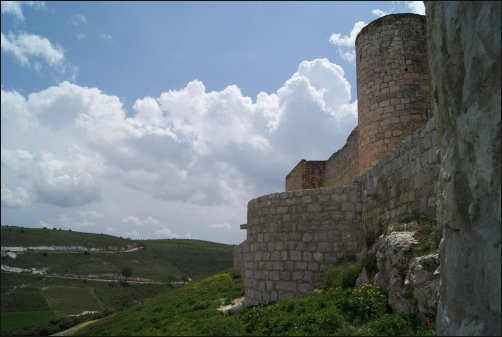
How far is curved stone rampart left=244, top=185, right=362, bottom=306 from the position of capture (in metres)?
9.45

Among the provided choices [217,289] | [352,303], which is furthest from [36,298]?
[352,303]

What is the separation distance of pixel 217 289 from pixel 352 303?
1013 cm

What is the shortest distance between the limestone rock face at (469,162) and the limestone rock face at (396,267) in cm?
194

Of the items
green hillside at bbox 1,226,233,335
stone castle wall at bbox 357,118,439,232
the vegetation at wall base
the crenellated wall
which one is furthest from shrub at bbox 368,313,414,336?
green hillside at bbox 1,226,233,335

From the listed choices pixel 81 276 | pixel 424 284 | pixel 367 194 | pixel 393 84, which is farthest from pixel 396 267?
pixel 81 276

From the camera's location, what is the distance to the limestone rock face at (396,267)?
19.0 feet

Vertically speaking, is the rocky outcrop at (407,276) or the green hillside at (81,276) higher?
the rocky outcrop at (407,276)

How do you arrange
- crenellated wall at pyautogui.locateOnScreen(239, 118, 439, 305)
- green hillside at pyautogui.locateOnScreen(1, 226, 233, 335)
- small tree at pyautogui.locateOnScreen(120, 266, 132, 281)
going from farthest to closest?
small tree at pyautogui.locateOnScreen(120, 266, 132, 281) < green hillside at pyautogui.locateOnScreen(1, 226, 233, 335) < crenellated wall at pyautogui.locateOnScreen(239, 118, 439, 305)

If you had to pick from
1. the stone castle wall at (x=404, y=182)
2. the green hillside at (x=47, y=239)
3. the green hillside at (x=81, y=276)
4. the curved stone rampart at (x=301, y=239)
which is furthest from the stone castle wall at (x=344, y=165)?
the green hillside at (x=47, y=239)

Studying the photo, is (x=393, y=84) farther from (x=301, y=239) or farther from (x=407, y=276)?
(x=407, y=276)

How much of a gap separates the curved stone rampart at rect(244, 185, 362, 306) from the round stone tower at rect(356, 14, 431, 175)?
3285 millimetres

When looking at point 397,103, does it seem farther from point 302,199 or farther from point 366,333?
point 366,333

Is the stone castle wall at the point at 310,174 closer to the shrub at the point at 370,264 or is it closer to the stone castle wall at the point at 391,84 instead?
the stone castle wall at the point at 391,84

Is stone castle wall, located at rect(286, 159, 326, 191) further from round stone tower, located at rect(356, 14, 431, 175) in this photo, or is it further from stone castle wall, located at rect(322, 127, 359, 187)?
round stone tower, located at rect(356, 14, 431, 175)
